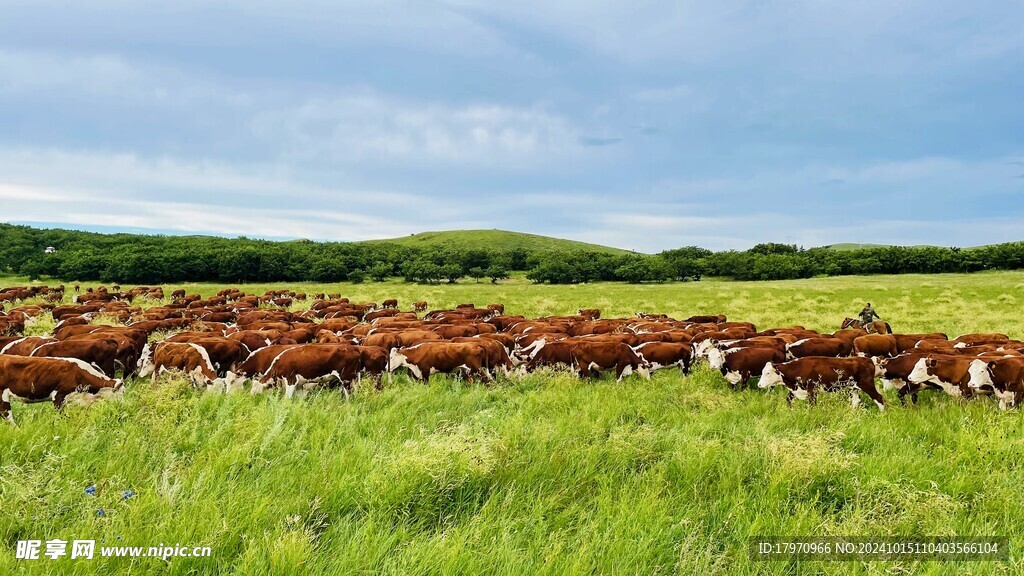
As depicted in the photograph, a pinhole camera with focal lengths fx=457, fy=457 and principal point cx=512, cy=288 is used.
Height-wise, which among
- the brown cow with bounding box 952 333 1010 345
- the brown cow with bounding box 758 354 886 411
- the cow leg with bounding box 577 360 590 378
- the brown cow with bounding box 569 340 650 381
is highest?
the brown cow with bounding box 952 333 1010 345

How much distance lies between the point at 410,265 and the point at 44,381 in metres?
88.3

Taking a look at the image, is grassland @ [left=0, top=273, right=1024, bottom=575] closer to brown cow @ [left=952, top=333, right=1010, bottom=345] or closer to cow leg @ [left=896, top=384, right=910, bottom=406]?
cow leg @ [left=896, top=384, right=910, bottom=406]

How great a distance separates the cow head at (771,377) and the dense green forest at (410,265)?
3272 inches

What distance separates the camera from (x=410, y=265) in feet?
308

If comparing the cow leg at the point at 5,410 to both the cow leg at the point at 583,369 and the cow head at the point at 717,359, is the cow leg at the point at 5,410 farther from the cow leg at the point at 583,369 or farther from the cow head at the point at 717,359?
the cow head at the point at 717,359

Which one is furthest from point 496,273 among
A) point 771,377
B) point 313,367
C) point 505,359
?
point 771,377

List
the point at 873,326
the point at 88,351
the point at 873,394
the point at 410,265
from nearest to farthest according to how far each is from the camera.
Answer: the point at 873,394
the point at 88,351
the point at 873,326
the point at 410,265

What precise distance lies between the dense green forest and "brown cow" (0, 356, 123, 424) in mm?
83733

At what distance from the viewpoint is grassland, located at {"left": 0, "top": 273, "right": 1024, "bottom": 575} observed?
3432mm

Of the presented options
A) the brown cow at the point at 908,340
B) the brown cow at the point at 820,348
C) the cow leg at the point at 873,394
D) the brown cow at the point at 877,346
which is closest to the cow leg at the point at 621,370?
the brown cow at the point at 820,348

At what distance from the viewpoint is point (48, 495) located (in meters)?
3.96

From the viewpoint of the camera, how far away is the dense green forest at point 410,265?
85.9 m

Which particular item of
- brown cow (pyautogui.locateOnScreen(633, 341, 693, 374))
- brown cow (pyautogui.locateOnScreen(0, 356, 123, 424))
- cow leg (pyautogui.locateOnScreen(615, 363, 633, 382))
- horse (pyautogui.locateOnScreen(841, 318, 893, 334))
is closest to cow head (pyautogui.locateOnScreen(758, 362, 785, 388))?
brown cow (pyautogui.locateOnScreen(633, 341, 693, 374))

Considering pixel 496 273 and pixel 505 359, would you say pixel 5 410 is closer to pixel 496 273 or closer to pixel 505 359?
pixel 505 359
